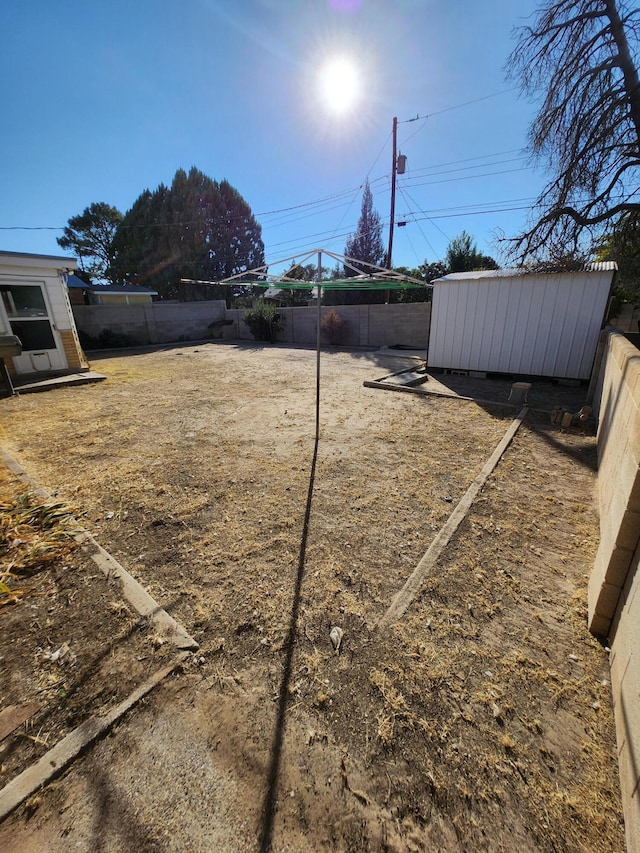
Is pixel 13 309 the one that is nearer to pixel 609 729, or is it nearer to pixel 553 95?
pixel 609 729

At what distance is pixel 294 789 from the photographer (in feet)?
3.97

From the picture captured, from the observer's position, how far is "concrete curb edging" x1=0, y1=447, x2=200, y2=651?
5.76 ft

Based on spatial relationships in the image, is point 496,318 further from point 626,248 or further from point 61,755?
point 61,755

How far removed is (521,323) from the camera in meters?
7.01

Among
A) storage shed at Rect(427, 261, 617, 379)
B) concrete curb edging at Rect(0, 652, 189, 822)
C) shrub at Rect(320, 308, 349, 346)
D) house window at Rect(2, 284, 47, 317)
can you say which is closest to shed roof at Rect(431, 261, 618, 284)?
storage shed at Rect(427, 261, 617, 379)

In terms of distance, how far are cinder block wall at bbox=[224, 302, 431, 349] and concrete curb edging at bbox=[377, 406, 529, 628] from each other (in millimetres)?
8911

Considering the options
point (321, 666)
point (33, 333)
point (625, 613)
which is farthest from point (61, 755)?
point (33, 333)

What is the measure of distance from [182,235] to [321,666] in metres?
31.4

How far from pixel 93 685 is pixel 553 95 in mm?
11867

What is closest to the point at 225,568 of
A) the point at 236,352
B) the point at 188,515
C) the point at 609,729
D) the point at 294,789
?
the point at 188,515

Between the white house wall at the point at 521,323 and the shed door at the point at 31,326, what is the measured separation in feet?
28.6

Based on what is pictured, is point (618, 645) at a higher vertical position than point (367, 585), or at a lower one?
higher

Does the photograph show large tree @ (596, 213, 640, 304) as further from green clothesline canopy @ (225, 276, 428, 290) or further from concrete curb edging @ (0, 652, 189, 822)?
concrete curb edging @ (0, 652, 189, 822)

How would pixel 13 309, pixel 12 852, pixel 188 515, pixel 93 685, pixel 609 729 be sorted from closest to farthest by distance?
pixel 12 852 → pixel 609 729 → pixel 93 685 → pixel 188 515 → pixel 13 309
